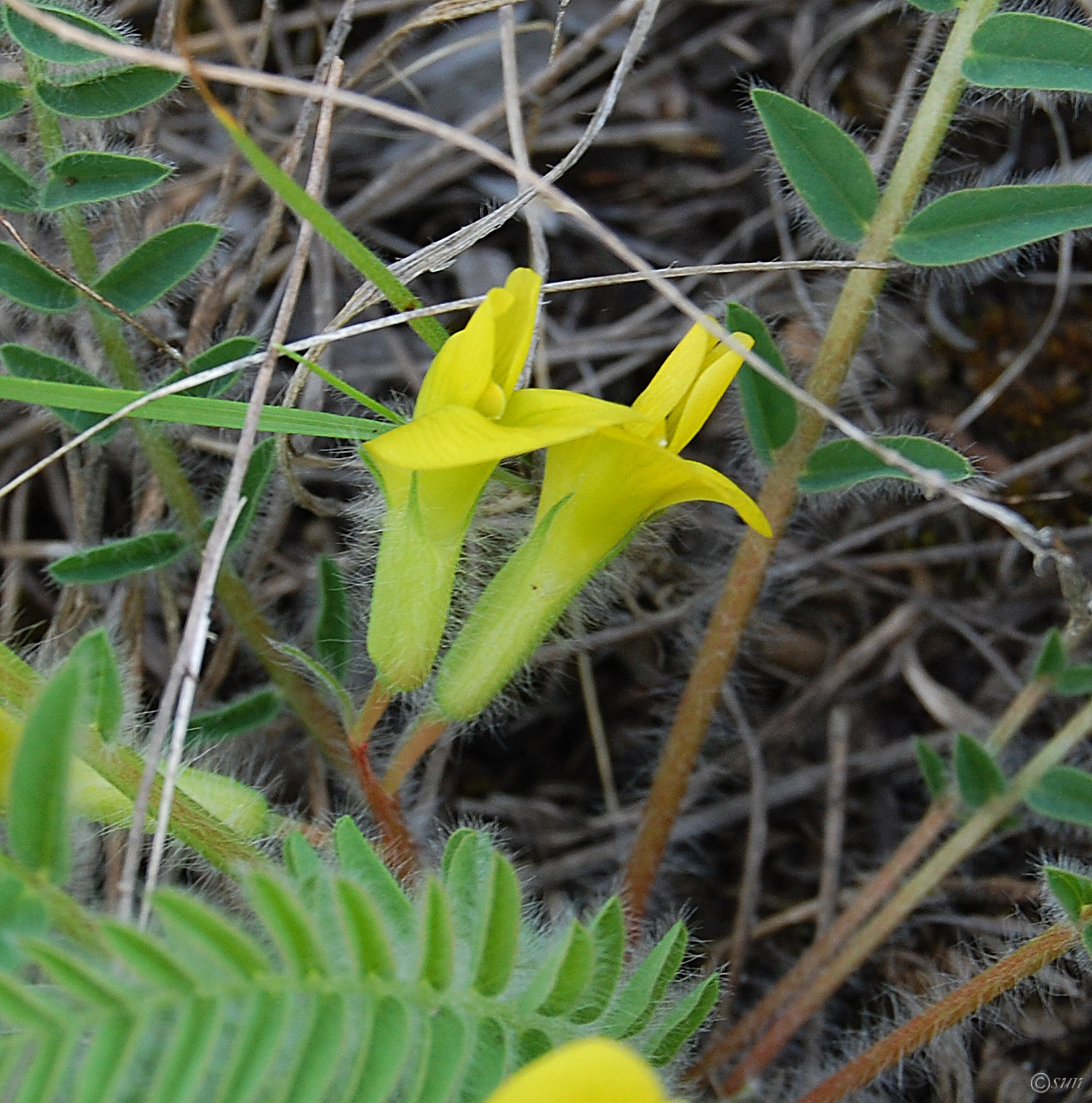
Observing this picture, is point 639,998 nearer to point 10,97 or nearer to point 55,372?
point 55,372

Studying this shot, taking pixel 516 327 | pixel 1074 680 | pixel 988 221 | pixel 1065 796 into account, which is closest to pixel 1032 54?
pixel 988 221

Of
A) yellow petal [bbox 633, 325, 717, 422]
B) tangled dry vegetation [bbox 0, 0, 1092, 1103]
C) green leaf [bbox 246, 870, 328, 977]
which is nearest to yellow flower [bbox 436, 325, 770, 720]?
yellow petal [bbox 633, 325, 717, 422]

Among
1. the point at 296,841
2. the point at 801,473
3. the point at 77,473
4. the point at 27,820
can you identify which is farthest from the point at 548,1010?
the point at 77,473

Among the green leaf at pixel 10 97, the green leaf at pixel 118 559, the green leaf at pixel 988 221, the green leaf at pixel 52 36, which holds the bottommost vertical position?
the green leaf at pixel 118 559

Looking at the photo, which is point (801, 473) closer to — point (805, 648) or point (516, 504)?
point (516, 504)

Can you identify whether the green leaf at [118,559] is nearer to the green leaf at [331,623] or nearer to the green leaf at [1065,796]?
the green leaf at [331,623]

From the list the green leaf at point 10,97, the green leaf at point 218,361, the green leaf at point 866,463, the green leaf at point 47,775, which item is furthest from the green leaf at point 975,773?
the green leaf at point 10,97

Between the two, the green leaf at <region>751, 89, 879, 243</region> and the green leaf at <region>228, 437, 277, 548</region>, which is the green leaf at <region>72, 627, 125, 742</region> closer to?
the green leaf at <region>228, 437, 277, 548</region>
